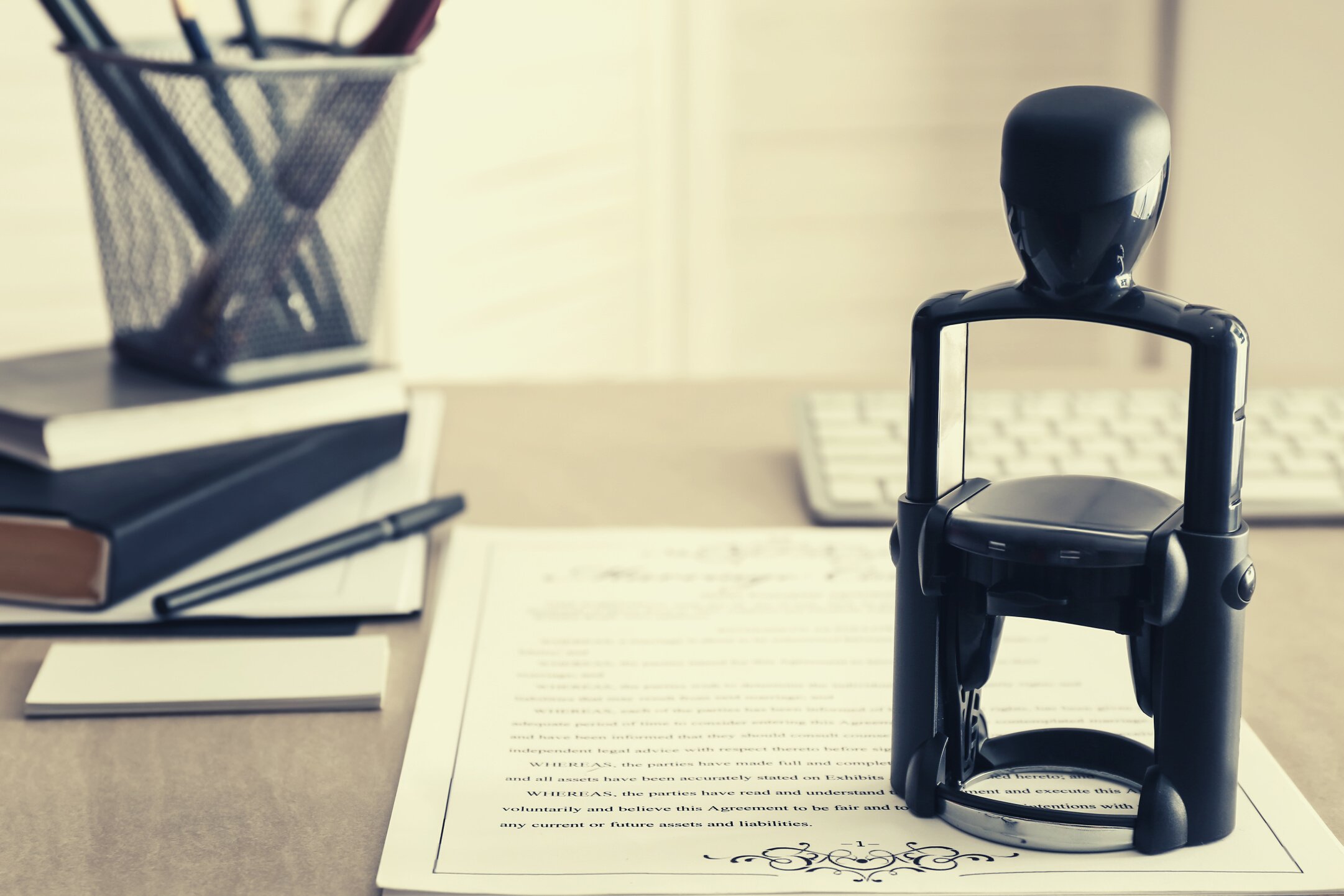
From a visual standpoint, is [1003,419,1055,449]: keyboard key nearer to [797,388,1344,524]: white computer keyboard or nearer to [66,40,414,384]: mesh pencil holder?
[797,388,1344,524]: white computer keyboard

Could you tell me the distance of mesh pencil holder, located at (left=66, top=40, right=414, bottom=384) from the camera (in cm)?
62

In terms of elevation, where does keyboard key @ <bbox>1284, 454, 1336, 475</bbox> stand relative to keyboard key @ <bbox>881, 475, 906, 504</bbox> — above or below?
above

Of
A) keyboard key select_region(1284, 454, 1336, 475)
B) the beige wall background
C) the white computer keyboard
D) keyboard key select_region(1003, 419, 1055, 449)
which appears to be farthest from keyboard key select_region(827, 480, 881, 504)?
the beige wall background

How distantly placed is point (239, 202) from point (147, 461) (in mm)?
133

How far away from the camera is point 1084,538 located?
0.33m

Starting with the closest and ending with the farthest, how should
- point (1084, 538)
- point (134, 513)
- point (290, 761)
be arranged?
point (1084, 538)
point (290, 761)
point (134, 513)

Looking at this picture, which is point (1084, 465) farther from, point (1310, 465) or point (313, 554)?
point (313, 554)

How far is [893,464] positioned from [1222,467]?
371 millimetres

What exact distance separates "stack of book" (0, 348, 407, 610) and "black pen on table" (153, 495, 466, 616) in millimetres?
28

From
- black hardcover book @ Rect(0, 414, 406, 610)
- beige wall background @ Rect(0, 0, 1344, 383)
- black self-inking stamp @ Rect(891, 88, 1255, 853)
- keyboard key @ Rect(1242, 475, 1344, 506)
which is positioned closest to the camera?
black self-inking stamp @ Rect(891, 88, 1255, 853)

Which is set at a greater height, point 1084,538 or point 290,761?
point 1084,538

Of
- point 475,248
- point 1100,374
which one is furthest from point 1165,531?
point 475,248

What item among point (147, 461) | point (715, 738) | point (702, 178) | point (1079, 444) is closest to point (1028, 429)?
point (1079, 444)

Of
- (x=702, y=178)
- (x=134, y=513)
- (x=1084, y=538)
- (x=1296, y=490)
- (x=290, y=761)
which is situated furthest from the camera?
(x=702, y=178)
